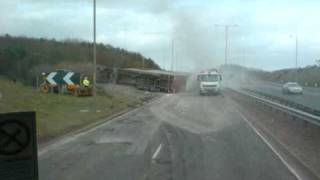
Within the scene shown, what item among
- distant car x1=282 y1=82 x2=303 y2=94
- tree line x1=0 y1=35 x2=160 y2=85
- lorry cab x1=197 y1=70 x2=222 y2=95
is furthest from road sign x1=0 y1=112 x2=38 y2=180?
tree line x1=0 y1=35 x2=160 y2=85

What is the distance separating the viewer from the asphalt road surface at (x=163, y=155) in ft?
46.0

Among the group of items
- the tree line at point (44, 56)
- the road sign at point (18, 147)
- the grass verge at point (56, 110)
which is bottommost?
the grass verge at point (56, 110)

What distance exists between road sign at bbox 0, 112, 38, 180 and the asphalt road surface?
6.73 m

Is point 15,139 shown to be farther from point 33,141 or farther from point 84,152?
point 84,152

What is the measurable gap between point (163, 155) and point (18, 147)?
1145 centimetres

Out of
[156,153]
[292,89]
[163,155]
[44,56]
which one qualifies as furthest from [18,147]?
[44,56]

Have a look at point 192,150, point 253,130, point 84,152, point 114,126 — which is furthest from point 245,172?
point 114,126

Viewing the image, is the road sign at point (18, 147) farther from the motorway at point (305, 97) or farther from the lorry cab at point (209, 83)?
the lorry cab at point (209, 83)

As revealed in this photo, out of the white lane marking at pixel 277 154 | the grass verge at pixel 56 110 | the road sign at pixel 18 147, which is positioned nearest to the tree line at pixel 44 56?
the grass verge at pixel 56 110

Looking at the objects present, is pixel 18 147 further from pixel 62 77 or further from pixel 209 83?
pixel 209 83

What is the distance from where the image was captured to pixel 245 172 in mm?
14195

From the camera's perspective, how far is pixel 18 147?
655 centimetres

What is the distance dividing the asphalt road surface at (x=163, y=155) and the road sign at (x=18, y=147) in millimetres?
6730

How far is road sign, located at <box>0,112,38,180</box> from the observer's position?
255 inches
